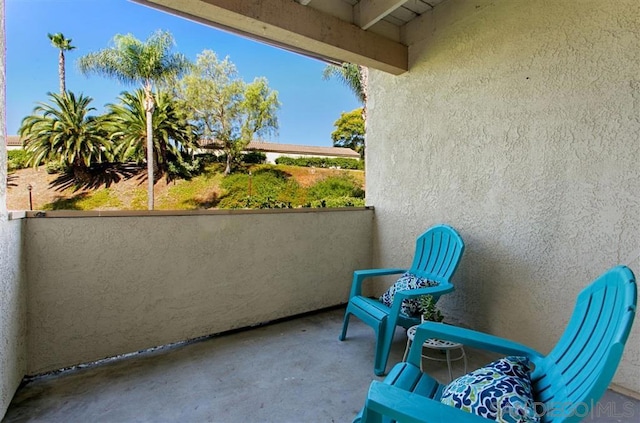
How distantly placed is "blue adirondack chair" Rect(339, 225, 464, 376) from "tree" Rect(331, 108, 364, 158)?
11.6 meters

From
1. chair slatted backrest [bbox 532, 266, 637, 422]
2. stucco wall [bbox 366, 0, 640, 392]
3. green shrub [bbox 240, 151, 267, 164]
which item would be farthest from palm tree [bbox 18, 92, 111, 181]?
chair slatted backrest [bbox 532, 266, 637, 422]

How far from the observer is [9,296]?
77.3 inches

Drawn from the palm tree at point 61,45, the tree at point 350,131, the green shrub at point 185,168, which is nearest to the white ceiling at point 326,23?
the green shrub at point 185,168

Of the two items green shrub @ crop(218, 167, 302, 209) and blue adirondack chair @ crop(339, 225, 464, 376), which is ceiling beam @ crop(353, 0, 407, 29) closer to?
blue adirondack chair @ crop(339, 225, 464, 376)

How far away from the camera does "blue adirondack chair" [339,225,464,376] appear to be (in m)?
2.46

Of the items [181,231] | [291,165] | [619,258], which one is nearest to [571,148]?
[619,258]

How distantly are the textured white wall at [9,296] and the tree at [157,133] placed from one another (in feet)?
33.5

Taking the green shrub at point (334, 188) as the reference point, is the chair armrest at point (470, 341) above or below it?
below

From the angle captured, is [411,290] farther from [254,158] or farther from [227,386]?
[254,158]

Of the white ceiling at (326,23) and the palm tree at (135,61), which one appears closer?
the white ceiling at (326,23)

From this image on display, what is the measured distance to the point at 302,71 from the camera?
1335 centimetres

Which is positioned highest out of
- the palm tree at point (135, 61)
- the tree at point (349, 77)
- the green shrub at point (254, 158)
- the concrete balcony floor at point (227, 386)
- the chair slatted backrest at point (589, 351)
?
the palm tree at point (135, 61)

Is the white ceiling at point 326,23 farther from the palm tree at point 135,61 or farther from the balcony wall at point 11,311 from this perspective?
the palm tree at point 135,61

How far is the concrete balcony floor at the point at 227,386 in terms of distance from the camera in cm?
193
